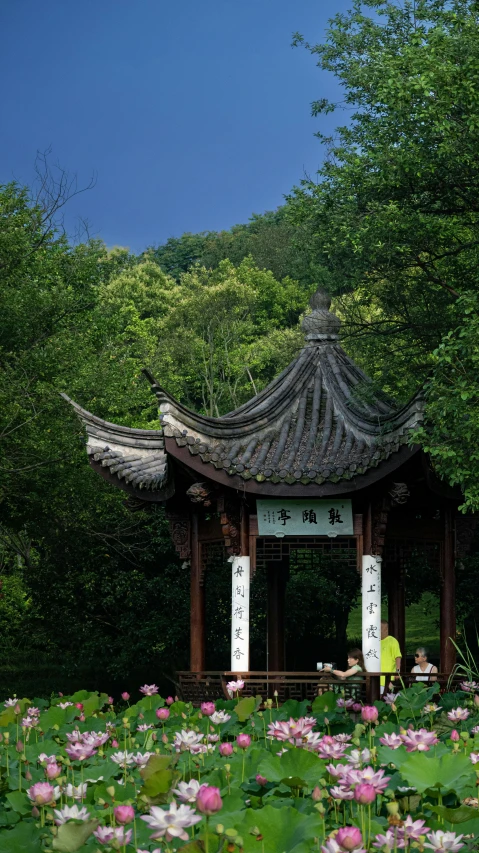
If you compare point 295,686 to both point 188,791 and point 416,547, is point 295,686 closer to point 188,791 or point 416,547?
point 416,547

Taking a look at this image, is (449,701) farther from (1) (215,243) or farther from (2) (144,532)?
(1) (215,243)

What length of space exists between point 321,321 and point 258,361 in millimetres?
24957

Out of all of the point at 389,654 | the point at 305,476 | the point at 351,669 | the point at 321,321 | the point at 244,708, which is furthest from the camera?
the point at 321,321

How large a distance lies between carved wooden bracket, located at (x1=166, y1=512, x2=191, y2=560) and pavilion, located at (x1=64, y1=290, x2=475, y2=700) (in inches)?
0.5

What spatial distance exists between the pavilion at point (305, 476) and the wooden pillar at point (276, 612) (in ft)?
5.42

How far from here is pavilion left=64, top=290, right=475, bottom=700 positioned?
12.5 meters

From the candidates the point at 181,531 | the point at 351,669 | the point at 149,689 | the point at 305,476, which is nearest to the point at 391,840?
the point at 149,689

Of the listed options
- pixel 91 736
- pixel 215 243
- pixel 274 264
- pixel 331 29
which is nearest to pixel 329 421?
pixel 331 29

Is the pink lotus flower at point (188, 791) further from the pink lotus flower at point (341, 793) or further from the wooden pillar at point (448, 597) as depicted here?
the wooden pillar at point (448, 597)

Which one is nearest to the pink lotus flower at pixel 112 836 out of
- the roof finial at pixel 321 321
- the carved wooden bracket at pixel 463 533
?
the carved wooden bracket at pixel 463 533

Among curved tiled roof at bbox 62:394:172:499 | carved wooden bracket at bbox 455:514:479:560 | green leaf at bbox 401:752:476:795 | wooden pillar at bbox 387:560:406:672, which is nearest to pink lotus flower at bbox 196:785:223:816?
green leaf at bbox 401:752:476:795

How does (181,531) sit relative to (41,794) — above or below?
above

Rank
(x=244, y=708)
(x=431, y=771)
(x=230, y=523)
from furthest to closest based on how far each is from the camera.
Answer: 1. (x=230, y=523)
2. (x=244, y=708)
3. (x=431, y=771)

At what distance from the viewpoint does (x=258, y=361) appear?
39.6m
